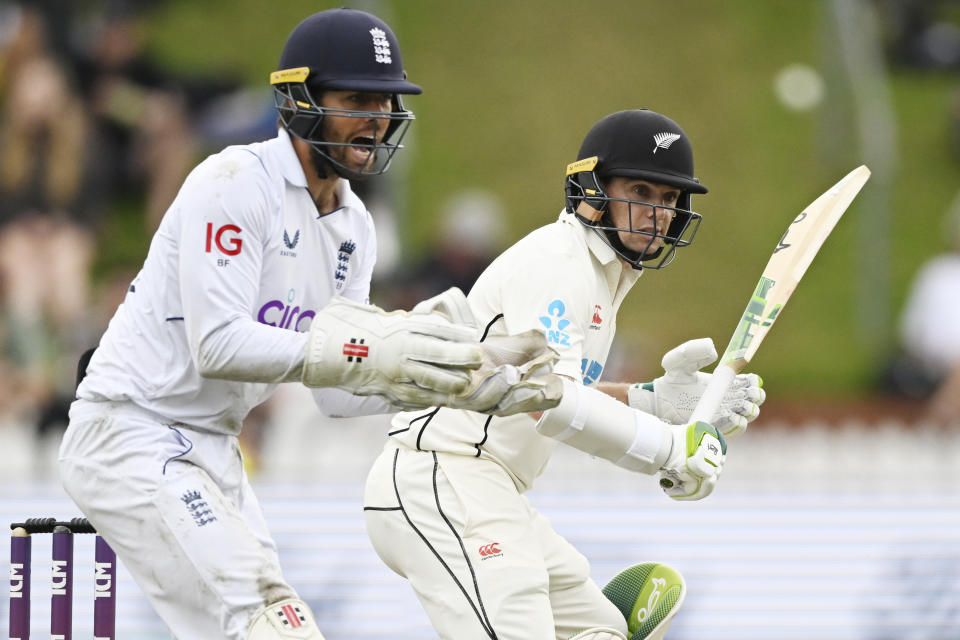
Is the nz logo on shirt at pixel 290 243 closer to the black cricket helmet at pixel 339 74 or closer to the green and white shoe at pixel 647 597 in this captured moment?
the black cricket helmet at pixel 339 74

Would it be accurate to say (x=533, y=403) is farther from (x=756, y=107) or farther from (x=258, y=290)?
(x=756, y=107)

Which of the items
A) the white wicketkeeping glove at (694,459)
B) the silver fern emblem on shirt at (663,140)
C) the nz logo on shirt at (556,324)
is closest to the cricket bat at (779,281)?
the white wicketkeeping glove at (694,459)

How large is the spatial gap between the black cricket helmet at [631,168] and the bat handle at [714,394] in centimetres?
36

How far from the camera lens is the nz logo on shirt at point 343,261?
388cm

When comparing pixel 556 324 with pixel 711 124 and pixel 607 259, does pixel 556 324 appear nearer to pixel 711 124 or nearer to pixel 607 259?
pixel 607 259

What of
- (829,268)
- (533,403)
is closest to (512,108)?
(829,268)

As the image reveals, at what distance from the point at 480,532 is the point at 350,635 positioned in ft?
8.38

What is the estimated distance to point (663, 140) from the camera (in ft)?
13.7

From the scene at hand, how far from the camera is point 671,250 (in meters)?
→ 4.20

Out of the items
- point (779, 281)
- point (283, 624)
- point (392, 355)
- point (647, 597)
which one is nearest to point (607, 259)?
point (779, 281)

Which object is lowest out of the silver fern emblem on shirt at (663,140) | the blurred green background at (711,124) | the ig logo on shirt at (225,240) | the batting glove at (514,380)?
the blurred green background at (711,124)

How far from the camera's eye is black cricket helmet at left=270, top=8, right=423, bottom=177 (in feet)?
12.2

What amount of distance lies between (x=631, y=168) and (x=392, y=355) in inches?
46.7

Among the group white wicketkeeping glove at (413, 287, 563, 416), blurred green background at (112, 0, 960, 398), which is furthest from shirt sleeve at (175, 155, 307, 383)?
blurred green background at (112, 0, 960, 398)
